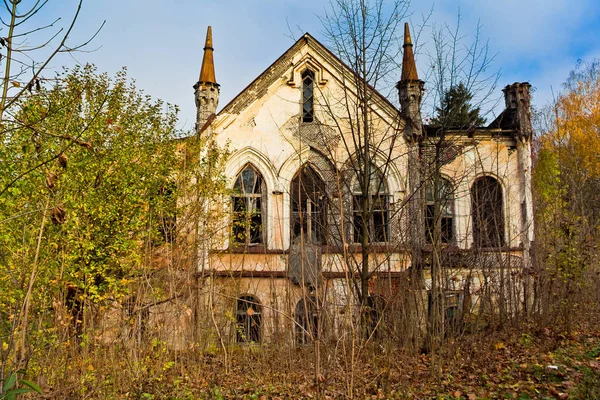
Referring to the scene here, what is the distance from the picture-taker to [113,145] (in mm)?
13281

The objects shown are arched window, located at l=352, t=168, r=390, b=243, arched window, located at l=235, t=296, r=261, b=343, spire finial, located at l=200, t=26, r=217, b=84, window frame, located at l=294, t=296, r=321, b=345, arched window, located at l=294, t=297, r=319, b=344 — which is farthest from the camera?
spire finial, located at l=200, t=26, r=217, b=84

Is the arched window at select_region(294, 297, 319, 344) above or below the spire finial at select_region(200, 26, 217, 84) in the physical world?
below

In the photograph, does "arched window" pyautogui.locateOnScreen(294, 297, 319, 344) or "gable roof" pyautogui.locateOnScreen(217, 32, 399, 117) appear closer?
"arched window" pyautogui.locateOnScreen(294, 297, 319, 344)

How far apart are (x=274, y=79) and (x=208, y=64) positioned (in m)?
2.21

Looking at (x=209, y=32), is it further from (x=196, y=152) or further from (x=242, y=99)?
(x=196, y=152)

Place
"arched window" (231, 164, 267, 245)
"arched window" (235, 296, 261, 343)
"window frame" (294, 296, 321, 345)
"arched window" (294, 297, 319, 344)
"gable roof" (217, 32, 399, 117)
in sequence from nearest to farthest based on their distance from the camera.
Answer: "window frame" (294, 296, 321, 345) < "arched window" (294, 297, 319, 344) < "arched window" (235, 296, 261, 343) < "arched window" (231, 164, 267, 245) < "gable roof" (217, 32, 399, 117)

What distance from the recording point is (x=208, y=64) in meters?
16.5

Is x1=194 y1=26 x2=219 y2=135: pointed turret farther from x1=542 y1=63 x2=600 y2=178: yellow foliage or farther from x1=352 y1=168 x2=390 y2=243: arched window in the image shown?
x1=542 y1=63 x2=600 y2=178: yellow foliage

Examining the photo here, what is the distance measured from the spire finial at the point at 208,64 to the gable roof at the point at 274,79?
112 centimetres

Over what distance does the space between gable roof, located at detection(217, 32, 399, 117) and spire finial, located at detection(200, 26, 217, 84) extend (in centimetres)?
112

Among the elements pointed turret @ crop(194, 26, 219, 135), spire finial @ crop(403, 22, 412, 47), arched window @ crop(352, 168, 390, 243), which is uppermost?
spire finial @ crop(403, 22, 412, 47)

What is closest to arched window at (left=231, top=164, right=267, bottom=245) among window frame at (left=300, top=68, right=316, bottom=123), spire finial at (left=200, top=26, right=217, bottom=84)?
window frame at (left=300, top=68, right=316, bottom=123)

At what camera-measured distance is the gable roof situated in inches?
623

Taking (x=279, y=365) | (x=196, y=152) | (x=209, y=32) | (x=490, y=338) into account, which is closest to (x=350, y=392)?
(x=279, y=365)
